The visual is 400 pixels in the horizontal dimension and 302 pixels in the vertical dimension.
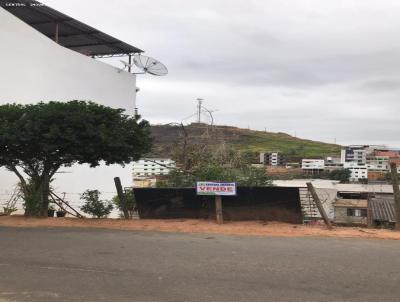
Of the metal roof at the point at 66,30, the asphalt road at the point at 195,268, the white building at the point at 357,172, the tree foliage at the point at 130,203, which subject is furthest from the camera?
the white building at the point at 357,172

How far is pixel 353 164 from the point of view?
309 ft

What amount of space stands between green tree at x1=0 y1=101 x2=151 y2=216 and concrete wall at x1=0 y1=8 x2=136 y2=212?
30.2 ft

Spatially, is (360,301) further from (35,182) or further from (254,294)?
(35,182)

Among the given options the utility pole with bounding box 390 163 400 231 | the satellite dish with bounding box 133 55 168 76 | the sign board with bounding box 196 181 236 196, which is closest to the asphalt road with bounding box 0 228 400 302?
the utility pole with bounding box 390 163 400 231

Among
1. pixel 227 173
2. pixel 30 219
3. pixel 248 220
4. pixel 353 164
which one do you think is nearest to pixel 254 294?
pixel 248 220

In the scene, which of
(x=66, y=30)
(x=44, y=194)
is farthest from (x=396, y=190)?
(x=66, y=30)

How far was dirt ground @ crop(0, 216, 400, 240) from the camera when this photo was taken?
11375mm

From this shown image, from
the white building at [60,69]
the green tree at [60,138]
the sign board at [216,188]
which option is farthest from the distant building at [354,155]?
the sign board at [216,188]

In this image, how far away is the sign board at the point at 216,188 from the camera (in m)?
12.8

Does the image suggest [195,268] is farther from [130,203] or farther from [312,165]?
[312,165]

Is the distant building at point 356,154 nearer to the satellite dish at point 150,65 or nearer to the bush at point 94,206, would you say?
the satellite dish at point 150,65

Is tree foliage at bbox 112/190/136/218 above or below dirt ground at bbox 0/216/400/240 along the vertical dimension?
above

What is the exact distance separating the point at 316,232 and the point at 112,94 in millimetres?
23433

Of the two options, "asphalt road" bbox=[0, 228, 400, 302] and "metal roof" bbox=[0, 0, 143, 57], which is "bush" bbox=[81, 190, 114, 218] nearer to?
"asphalt road" bbox=[0, 228, 400, 302]
